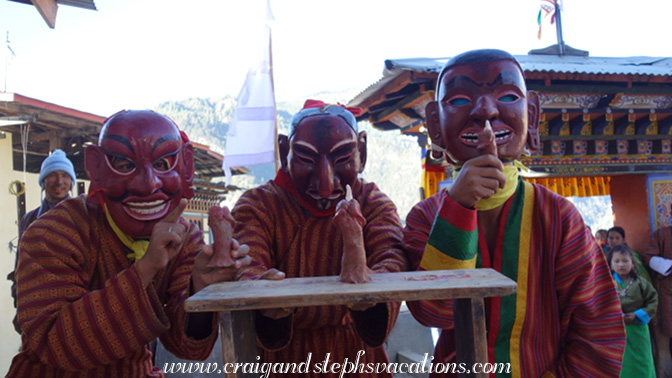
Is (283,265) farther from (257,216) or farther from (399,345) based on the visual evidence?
(399,345)

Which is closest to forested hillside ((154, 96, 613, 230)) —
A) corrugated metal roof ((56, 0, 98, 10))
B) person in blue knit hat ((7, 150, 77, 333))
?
person in blue knit hat ((7, 150, 77, 333))

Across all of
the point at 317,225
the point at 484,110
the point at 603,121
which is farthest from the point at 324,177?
the point at 603,121

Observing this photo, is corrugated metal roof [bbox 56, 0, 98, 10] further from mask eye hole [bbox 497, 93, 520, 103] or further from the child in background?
the child in background

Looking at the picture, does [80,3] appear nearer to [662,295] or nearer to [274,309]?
[274,309]

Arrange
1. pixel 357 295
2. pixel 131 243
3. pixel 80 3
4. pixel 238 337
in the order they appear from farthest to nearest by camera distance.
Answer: pixel 80 3, pixel 131 243, pixel 238 337, pixel 357 295

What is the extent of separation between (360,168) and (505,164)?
61cm

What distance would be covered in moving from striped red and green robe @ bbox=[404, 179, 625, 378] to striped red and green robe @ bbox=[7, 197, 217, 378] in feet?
3.00

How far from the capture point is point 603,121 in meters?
6.55

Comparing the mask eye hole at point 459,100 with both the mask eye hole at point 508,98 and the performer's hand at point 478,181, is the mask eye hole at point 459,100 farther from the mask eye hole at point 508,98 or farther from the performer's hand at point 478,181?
the performer's hand at point 478,181

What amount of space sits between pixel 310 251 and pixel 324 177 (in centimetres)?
32

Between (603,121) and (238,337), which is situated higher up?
(603,121)

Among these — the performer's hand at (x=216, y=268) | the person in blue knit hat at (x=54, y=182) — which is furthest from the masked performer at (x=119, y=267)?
the person in blue knit hat at (x=54, y=182)

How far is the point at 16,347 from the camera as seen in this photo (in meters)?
6.79

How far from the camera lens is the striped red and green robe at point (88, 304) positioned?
62.0 inches
